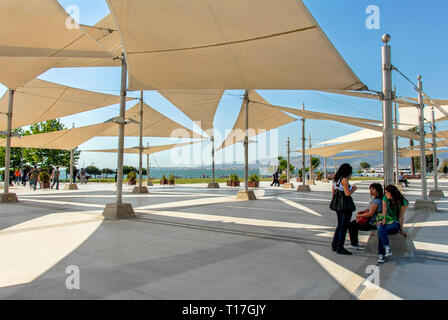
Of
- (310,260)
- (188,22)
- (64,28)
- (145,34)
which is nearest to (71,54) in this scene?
(64,28)

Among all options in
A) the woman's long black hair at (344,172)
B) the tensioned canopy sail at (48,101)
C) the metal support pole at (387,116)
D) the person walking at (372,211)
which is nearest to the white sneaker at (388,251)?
the person walking at (372,211)

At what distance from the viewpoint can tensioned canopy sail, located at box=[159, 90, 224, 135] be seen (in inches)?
584

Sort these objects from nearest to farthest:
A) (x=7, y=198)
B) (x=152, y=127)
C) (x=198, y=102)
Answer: (x=7, y=198) < (x=198, y=102) < (x=152, y=127)

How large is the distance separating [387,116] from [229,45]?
9.49 ft

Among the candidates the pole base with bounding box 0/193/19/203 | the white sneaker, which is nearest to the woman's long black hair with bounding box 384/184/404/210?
the white sneaker

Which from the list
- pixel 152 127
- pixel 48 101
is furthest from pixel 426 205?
pixel 152 127

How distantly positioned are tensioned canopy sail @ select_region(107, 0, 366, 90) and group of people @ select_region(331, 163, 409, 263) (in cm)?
201

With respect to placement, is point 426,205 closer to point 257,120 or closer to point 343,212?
point 343,212

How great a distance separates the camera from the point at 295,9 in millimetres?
3832

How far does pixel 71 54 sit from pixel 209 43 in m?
3.00

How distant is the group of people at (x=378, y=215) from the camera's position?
12.6 feet

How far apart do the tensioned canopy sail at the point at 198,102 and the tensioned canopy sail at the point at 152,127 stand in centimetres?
106

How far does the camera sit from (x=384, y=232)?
3828 millimetres
